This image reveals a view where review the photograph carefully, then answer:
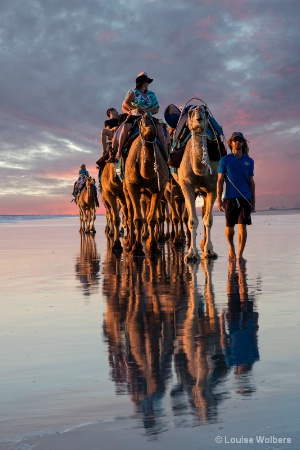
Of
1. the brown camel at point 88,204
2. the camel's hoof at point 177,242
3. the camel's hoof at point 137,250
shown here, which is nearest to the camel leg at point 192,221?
the camel's hoof at point 137,250

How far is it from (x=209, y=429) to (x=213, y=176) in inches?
446

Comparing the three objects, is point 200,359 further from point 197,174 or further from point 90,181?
point 90,181

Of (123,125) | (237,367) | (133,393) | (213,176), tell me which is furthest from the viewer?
(123,125)

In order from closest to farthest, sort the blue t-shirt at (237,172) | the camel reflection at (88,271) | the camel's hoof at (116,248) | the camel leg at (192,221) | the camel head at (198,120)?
the camel reflection at (88,271)
the blue t-shirt at (237,172)
the camel leg at (192,221)
the camel head at (198,120)
the camel's hoof at (116,248)

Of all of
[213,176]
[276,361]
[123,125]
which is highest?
[123,125]

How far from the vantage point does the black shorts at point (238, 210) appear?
1302 centimetres

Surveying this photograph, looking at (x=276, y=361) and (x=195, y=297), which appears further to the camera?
(x=195, y=297)

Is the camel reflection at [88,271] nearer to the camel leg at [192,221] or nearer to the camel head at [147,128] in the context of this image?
the camel leg at [192,221]

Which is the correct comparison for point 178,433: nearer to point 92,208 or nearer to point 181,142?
point 181,142

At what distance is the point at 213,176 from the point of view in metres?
14.1

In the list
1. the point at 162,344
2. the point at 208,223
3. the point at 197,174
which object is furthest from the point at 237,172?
the point at 162,344

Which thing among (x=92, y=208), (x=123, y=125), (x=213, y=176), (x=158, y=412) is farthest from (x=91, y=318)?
(x=92, y=208)

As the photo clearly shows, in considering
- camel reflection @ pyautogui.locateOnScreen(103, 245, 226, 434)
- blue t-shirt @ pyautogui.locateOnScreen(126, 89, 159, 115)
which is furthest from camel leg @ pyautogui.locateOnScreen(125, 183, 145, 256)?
camel reflection @ pyautogui.locateOnScreen(103, 245, 226, 434)

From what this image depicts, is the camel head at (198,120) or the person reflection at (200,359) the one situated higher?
the camel head at (198,120)
